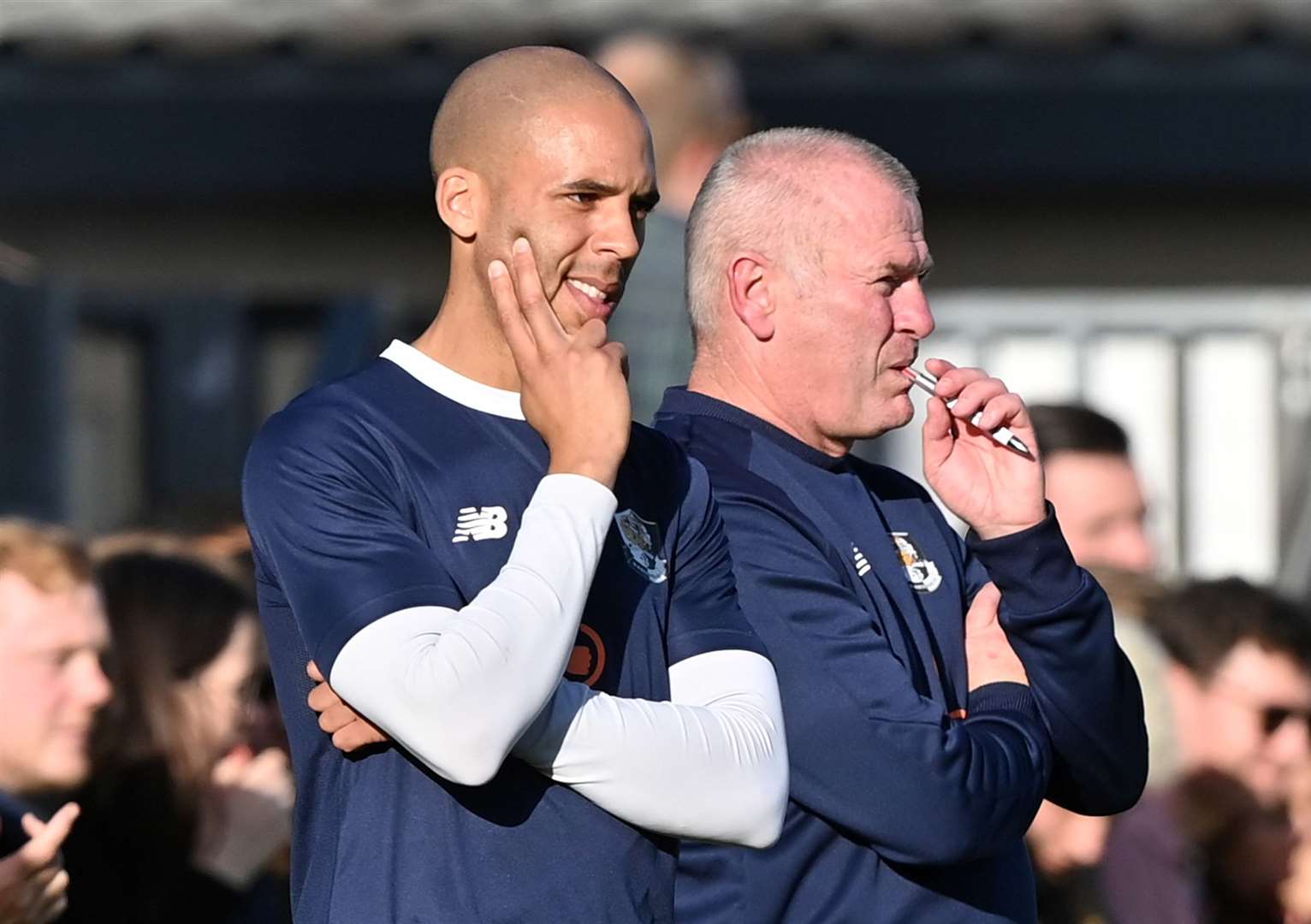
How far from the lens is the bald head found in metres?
3.03

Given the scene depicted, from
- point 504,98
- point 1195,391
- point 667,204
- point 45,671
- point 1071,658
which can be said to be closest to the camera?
point 504,98

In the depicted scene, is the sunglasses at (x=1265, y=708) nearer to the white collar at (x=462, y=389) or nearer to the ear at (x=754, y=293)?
the ear at (x=754, y=293)

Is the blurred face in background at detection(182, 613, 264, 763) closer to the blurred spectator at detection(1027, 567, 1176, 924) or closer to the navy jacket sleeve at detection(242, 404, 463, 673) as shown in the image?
the blurred spectator at detection(1027, 567, 1176, 924)

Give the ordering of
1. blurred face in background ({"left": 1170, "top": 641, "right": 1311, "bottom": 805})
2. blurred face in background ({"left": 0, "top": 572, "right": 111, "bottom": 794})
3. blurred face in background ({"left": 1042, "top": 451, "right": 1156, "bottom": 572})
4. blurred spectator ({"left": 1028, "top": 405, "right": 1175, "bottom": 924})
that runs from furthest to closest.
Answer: blurred face in background ({"left": 1170, "top": 641, "right": 1311, "bottom": 805}) → blurred face in background ({"left": 1042, "top": 451, "right": 1156, "bottom": 572}) → blurred spectator ({"left": 1028, "top": 405, "right": 1175, "bottom": 924}) → blurred face in background ({"left": 0, "top": 572, "right": 111, "bottom": 794})

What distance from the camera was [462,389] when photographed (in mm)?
3004

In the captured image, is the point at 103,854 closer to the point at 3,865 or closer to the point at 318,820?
the point at 3,865

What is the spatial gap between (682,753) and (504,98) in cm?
80

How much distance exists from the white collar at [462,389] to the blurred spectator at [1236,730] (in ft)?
8.73

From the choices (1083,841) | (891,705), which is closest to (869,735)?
(891,705)

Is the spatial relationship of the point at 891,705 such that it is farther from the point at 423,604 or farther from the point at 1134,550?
the point at 1134,550

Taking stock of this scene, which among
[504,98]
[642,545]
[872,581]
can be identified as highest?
[504,98]

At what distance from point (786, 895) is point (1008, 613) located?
497mm

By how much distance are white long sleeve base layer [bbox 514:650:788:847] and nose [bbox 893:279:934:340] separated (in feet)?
2.31

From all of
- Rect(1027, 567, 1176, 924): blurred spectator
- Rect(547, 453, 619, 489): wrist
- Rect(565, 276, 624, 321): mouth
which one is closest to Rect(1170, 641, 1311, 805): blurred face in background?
Rect(1027, 567, 1176, 924): blurred spectator
